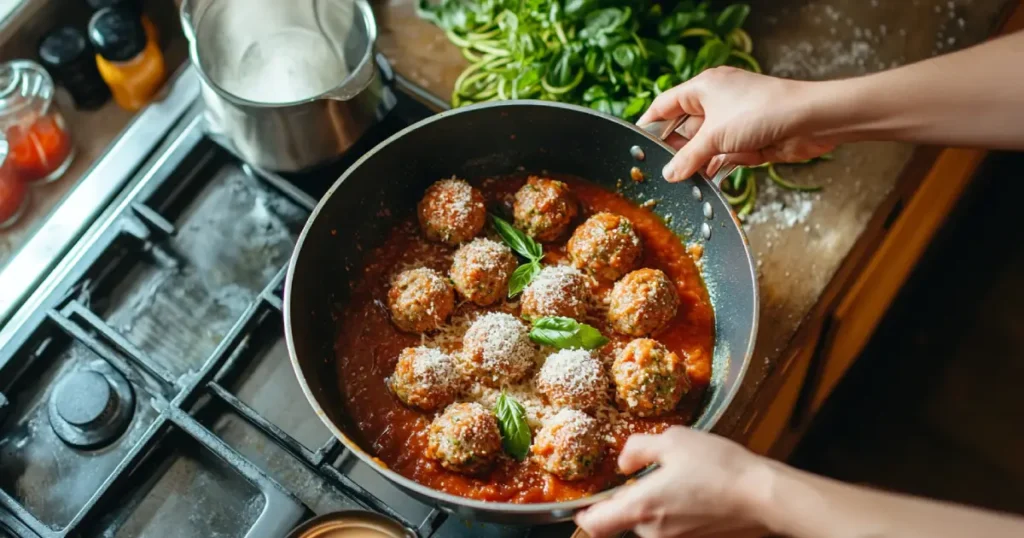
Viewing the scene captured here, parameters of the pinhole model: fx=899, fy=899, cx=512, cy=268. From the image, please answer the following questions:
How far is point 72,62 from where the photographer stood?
1.69 meters

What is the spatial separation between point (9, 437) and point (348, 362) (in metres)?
0.57

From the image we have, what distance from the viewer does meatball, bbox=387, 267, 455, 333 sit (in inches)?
57.5

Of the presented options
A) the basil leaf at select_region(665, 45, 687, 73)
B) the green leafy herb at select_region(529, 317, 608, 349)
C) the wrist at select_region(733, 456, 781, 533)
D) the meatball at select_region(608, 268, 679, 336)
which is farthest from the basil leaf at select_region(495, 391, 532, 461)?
the basil leaf at select_region(665, 45, 687, 73)

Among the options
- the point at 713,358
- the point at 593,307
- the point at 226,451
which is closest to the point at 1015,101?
the point at 713,358

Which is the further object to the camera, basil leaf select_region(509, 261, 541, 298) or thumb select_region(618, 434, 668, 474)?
basil leaf select_region(509, 261, 541, 298)

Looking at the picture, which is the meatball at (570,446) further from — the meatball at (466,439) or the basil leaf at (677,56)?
the basil leaf at (677,56)

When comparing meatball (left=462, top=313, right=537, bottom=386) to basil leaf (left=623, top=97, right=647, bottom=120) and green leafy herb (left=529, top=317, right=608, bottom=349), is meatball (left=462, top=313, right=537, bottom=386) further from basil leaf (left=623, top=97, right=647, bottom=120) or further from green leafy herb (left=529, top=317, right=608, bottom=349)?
basil leaf (left=623, top=97, right=647, bottom=120)

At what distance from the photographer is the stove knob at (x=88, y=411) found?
4.74 feet

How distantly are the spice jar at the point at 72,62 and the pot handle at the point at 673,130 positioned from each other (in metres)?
1.06

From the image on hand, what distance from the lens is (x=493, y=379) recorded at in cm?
145

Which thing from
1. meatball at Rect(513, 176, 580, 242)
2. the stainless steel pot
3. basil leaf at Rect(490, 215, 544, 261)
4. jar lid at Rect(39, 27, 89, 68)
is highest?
jar lid at Rect(39, 27, 89, 68)

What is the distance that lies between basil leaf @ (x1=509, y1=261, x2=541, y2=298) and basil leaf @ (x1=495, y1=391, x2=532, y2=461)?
211mm

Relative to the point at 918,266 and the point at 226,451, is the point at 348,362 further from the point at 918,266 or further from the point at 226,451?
the point at 918,266

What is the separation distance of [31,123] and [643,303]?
3.77 ft
